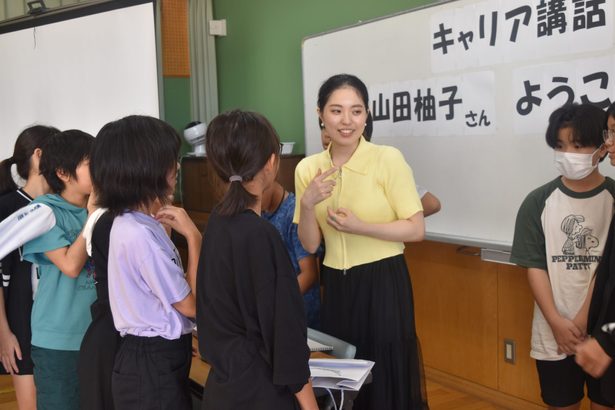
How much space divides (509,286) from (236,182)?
196 centimetres

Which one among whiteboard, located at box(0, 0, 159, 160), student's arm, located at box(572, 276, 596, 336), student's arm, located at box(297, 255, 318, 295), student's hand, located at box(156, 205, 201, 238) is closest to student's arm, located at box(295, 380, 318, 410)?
student's hand, located at box(156, 205, 201, 238)

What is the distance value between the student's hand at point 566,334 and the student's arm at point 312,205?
32.1 inches

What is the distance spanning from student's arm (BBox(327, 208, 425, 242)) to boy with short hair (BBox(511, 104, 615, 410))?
1.62 ft

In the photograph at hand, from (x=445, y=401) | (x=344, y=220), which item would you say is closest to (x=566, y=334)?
(x=344, y=220)

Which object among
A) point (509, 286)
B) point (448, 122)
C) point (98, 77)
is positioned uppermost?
point (98, 77)

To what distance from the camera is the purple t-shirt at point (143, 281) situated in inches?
58.6

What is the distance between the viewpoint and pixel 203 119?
5.14 meters

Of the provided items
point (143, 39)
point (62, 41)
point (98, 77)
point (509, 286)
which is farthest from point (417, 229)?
point (62, 41)

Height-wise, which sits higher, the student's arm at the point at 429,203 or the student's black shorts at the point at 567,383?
the student's arm at the point at 429,203

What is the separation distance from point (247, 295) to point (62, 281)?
975mm

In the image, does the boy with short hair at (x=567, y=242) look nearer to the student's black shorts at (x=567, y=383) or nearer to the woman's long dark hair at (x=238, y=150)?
the student's black shorts at (x=567, y=383)

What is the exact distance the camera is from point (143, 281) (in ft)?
4.95

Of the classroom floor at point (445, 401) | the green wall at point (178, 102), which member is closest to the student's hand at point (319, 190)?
the classroom floor at point (445, 401)

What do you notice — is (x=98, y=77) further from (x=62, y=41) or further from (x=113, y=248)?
(x=113, y=248)
